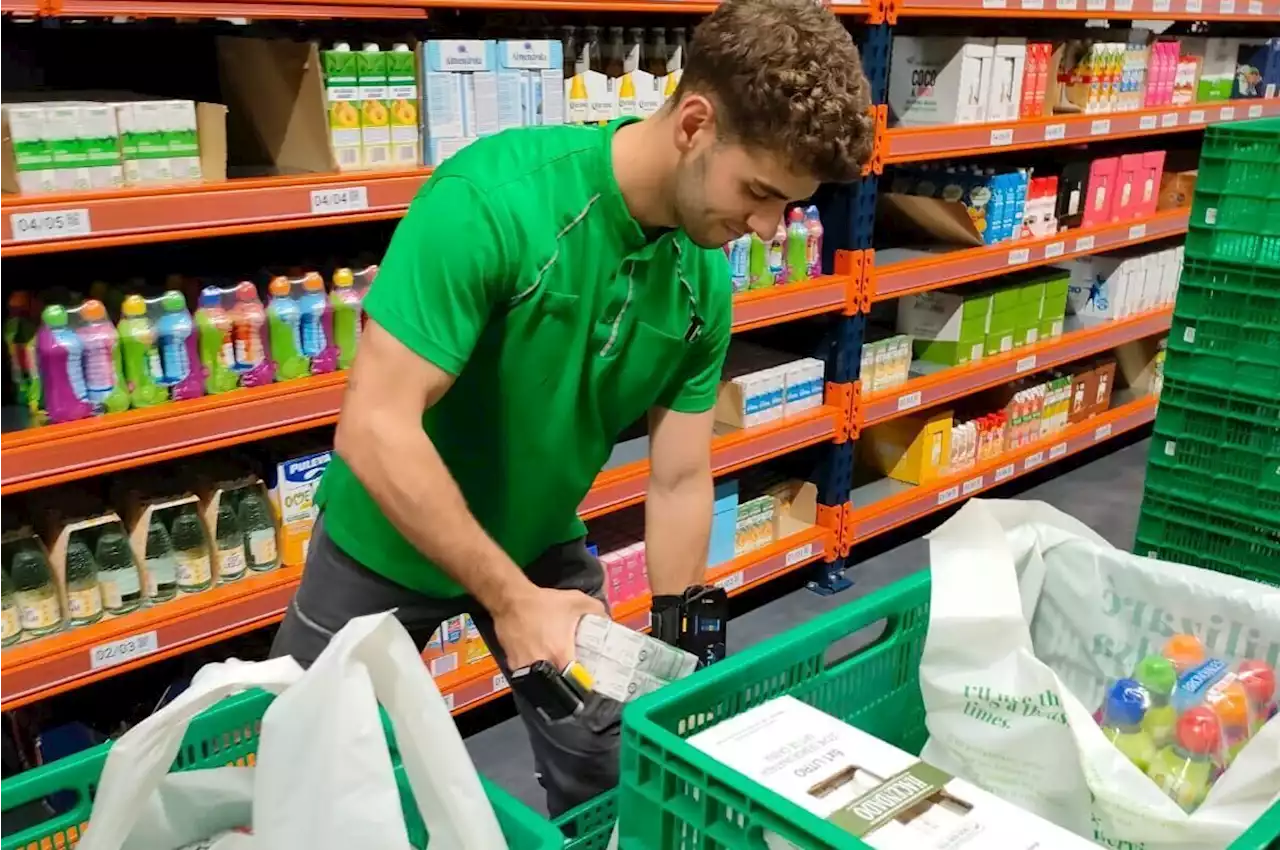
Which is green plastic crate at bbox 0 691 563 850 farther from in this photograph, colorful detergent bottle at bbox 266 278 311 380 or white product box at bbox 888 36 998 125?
white product box at bbox 888 36 998 125

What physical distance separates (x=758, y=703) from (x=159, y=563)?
165 cm

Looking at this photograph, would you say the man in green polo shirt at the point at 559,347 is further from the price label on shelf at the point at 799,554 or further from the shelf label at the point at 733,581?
the price label on shelf at the point at 799,554

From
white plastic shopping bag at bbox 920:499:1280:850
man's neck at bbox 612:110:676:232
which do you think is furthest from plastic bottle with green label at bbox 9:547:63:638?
white plastic shopping bag at bbox 920:499:1280:850

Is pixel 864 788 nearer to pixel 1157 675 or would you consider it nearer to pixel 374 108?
pixel 1157 675

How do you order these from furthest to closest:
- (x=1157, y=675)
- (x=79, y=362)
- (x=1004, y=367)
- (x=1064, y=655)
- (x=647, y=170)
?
(x=1004, y=367) → (x=79, y=362) → (x=647, y=170) → (x=1064, y=655) → (x=1157, y=675)

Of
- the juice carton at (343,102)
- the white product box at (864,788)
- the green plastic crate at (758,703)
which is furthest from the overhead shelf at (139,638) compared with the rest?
the white product box at (864,788)

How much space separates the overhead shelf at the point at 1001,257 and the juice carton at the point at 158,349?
2081mm

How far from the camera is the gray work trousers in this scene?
1.72 meters

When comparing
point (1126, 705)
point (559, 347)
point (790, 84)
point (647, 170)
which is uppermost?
point (790, 84)

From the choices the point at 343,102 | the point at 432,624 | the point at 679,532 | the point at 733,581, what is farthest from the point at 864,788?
the point at 733,581

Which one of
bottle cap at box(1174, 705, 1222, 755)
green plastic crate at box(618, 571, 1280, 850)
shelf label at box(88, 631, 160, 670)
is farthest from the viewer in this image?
shelf label at box(88, 631, 160, 670)

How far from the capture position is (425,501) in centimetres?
141

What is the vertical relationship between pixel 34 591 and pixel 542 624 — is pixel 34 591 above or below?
below

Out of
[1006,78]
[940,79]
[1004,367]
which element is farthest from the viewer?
[1004,367]
